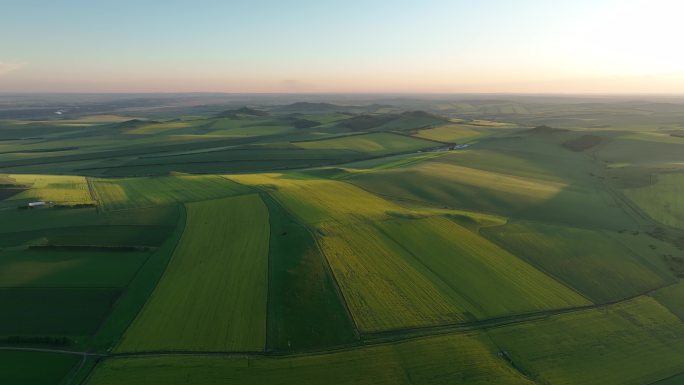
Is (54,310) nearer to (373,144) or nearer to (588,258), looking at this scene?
(588,258)

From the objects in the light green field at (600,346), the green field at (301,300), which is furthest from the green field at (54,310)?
the light green field at (600,346)

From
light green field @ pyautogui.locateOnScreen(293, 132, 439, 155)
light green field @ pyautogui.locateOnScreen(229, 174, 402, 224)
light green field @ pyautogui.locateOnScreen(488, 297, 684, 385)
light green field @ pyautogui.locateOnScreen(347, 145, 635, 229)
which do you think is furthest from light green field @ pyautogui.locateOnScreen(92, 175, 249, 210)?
light green field @ pyautogui.locateOnScreen(293, 132, 439, 155)

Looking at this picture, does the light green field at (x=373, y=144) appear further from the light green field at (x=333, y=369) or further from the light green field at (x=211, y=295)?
the light green field at (x=333, y=369)

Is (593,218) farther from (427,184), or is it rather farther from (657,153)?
(657,153)

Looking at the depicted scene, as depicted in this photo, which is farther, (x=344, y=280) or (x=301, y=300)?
(x=344, y=280)

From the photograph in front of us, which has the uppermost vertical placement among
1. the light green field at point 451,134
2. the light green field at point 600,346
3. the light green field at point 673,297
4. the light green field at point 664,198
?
A: the light green field at point 451,134

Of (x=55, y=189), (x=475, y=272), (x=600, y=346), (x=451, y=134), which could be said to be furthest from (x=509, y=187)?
(x=451, y=134)
